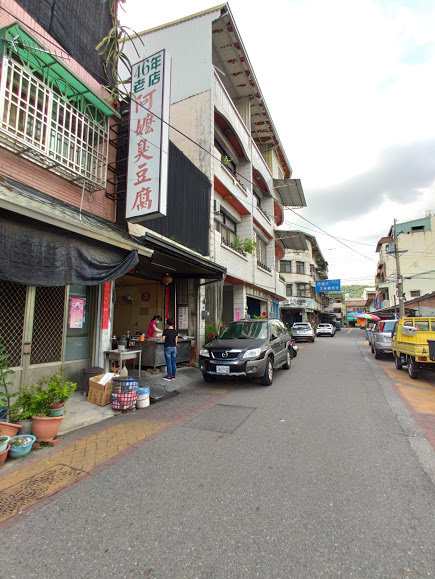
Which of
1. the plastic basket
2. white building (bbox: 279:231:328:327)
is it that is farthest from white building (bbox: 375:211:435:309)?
the plastic basket

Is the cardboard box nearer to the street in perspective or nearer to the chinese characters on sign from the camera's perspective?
the street in perspective

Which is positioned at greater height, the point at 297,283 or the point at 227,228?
the point at 297,283

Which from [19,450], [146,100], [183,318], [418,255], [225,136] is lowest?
[19,450]

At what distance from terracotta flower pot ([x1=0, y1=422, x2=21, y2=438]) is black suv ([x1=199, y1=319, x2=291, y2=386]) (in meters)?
4.61

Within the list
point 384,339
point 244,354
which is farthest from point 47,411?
point 384,339

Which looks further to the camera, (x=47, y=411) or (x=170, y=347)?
(x=170, y=347)

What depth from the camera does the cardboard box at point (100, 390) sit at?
6.10 m

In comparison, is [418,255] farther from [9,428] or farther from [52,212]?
[9,428]

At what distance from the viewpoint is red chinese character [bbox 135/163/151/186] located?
729cm

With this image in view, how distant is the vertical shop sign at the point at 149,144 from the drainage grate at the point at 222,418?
447 cm

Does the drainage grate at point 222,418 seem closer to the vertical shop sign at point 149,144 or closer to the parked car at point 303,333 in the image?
the vertical shop sign at point 149,144

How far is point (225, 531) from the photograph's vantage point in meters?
2.54

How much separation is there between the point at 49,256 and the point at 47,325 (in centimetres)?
189

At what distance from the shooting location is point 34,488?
3.29 m
